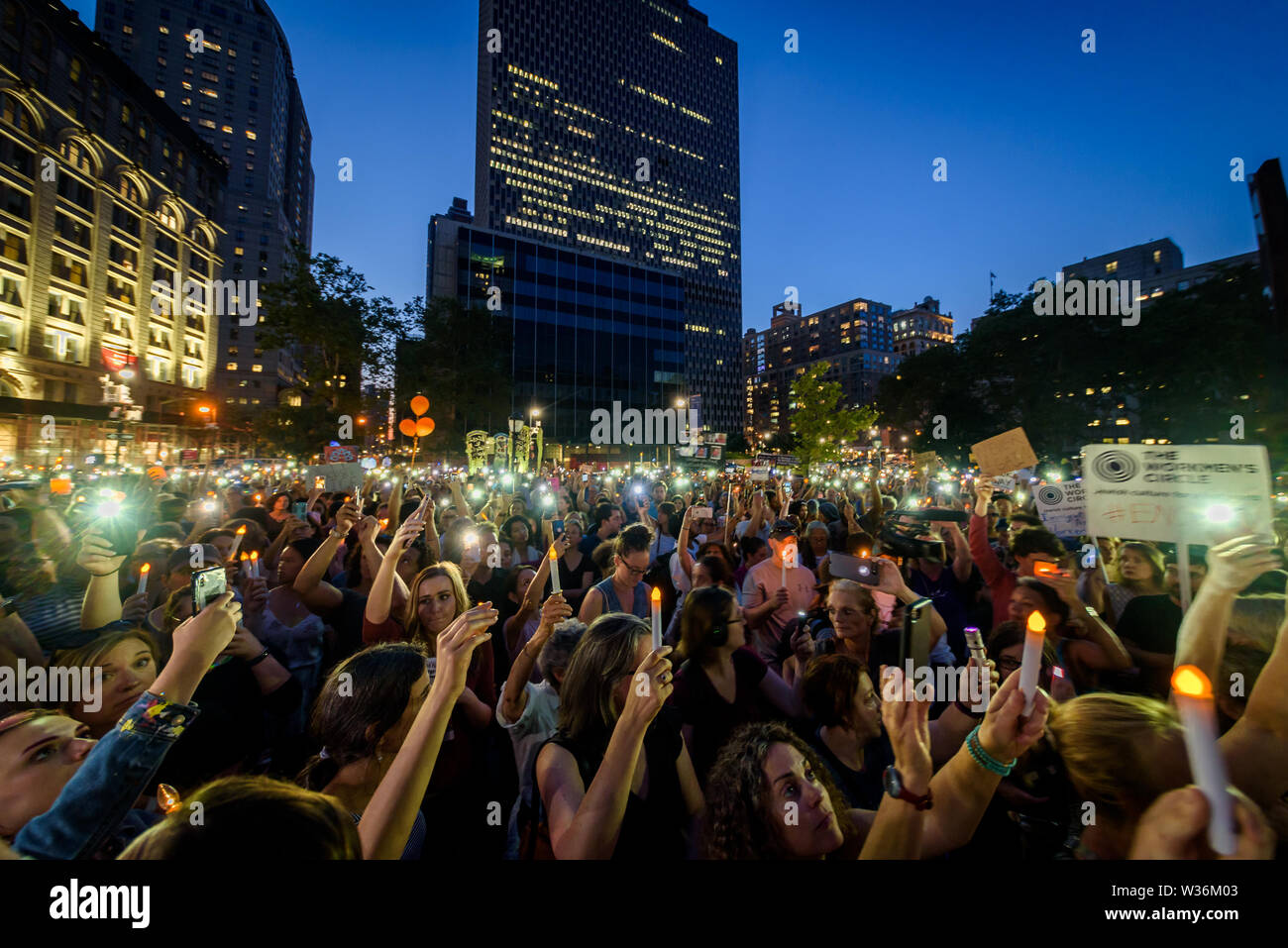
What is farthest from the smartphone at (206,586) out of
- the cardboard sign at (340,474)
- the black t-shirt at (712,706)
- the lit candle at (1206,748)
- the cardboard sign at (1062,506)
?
the cardboard sign at (340,474)

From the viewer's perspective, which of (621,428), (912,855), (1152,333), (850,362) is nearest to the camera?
(912,855)

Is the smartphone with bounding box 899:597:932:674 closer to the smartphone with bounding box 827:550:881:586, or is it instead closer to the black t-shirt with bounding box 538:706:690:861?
the black t-shirt with bounding box 538:706:690:861

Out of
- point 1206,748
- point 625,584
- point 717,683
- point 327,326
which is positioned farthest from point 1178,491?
point 327,326

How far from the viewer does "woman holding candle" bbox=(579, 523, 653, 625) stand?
4284 millimetres

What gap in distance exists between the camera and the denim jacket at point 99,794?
140 cm

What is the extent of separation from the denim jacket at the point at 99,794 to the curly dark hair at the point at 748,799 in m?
1.77

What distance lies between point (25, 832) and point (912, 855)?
2.44 meters

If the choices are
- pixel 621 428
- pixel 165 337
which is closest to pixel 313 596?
pixel 621 428

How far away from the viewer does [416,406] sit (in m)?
14.3

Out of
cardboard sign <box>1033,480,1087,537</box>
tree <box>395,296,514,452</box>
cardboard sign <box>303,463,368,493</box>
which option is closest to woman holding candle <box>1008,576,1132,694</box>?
cardboard sign <box>1033,480,1087,537</box>

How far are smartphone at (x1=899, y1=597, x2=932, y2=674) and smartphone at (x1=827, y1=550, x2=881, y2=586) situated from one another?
63.1 inches

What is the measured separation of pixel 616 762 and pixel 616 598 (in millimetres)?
2840

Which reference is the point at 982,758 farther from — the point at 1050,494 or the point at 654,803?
the point at 1050,494

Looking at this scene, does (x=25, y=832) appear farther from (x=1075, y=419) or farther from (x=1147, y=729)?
(x=1075, y=419)
